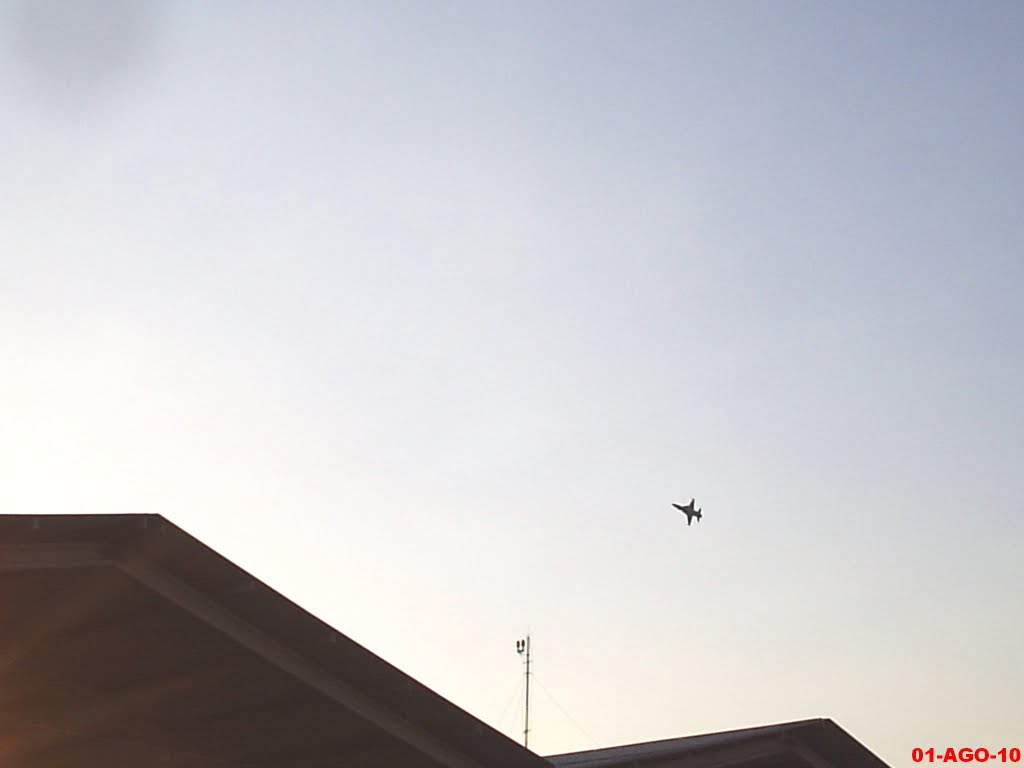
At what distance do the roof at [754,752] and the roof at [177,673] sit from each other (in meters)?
2.70

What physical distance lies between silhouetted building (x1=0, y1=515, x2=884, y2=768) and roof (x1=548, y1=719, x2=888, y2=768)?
6 cm

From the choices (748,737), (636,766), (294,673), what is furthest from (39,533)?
(748,737)

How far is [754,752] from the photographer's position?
21.4m

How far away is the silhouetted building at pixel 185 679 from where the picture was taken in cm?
1420

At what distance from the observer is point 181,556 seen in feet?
47.4

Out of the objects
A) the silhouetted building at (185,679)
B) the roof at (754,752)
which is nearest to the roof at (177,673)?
the silhouetted building at (185,679)

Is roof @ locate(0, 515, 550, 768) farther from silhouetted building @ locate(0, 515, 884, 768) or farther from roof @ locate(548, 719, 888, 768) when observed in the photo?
roof @ locate(548, 719, 888, 768)

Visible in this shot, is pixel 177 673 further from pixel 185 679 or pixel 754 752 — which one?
pixel 754 752

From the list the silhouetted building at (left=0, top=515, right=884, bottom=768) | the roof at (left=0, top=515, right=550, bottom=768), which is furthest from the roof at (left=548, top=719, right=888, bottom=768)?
the roof at (left=0, top=515, right=550, bottom=768)

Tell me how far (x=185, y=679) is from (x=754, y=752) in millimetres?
10180

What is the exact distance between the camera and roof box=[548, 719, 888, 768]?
2014 centimetres

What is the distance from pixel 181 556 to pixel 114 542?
789 millimetres

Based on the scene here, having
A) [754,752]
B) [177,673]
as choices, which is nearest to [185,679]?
[177,673]

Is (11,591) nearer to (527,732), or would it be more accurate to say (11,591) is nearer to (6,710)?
(6,710)
